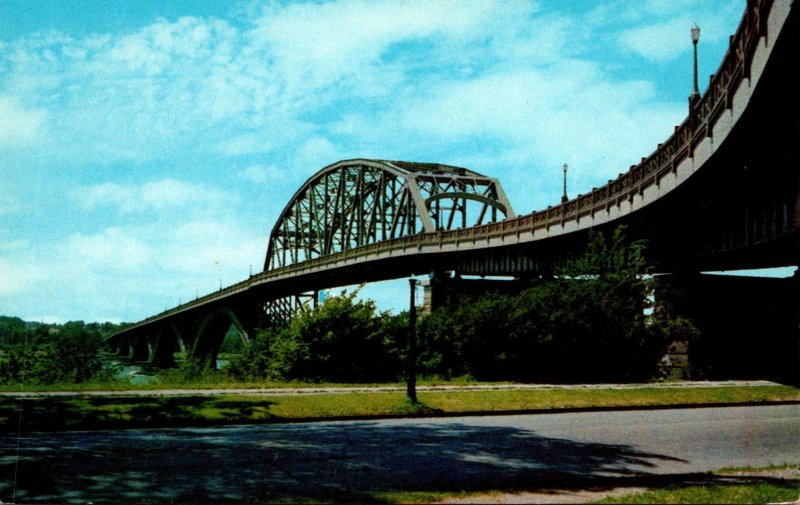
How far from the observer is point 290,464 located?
10102 millimetres

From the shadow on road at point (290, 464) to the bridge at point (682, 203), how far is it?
966 cm

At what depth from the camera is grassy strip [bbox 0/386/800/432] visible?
48.5 feet

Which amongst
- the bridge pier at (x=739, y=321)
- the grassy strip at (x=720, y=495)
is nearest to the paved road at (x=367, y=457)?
the grassy strip at (x=720, y=495)

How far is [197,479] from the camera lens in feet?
29.3

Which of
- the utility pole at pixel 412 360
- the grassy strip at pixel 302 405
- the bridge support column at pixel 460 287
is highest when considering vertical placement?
the bridge support column at pixel 460 287

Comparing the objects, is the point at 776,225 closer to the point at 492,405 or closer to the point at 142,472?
the point at 492,405

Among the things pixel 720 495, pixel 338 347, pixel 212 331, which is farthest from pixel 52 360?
pixel 720 495

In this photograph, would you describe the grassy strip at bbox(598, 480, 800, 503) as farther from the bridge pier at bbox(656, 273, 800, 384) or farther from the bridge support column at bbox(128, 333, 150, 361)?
the bridge support column at bbox(128, 333, 150, 361)

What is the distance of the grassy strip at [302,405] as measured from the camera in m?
14.8

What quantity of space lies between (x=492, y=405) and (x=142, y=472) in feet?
38.1

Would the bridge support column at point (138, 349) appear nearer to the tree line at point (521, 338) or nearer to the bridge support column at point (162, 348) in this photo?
the bridge support column at point (162, 348)

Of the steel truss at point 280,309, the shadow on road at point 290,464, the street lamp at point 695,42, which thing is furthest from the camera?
the steel truss at point 280,309

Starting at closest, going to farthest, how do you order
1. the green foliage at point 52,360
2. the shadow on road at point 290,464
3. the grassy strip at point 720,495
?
the grassy strip at point 720,495 → the shadow on road at point 290,464 → the green foliage at point 52,360

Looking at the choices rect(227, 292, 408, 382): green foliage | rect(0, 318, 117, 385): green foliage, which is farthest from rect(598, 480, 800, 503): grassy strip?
rect(0, 318, 117, 385): green foliage
